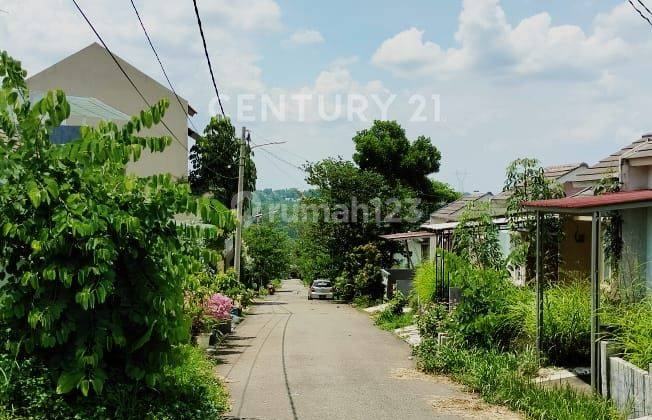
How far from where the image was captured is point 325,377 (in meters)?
12.4

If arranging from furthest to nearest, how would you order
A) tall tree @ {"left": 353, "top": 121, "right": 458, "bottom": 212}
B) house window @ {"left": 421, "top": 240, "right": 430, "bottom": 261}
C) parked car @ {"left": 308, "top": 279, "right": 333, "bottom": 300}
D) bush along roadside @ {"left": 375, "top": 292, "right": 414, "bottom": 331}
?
parked car @ {"left": 308, "top": 279, "right": 333, "bottom": 300} → tall tree @ {"left": 353, "top": 121, "right": 458, "bottom": 212} → house window @ {"left": 421, "top": 240, "right": 430, "bottom": 261} → bush along roadside @ {"left": 375, "top": 292, "right": 414, "bottom": 331}

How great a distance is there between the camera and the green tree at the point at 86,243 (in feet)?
22.5

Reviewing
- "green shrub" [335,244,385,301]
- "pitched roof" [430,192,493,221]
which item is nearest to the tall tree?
"green shrub" [335,244,385,301]

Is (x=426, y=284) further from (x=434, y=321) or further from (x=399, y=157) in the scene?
(x=399, y=157)

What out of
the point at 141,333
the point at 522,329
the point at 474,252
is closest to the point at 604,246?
the point at 522,329

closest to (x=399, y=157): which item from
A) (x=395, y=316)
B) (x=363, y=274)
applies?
(x=363, y=274)

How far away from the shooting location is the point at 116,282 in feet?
24.5

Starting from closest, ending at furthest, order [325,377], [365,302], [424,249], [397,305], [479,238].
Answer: [325,377]
[479,238]
[397,305]
[424,249]
[365,302]

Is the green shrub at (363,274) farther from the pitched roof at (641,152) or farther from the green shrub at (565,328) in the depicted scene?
the green shrub at (565,328)

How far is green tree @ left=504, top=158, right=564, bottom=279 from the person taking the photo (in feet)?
46.6

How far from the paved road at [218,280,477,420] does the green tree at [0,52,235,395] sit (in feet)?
8.03

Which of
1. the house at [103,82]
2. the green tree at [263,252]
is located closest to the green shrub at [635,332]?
the house at [103,82]

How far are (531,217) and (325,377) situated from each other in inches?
208

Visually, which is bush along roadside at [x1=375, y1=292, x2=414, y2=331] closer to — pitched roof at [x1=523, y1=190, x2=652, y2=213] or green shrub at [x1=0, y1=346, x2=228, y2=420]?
pitched roof at [x1=523, y1=190, x2=652, y2=213]
